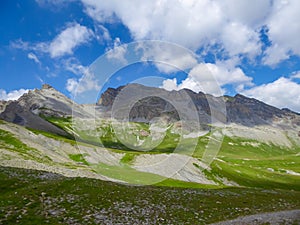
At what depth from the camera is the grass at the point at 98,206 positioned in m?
22.3

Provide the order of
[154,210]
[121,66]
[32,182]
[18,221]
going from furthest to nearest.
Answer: [32,182] → [121,66] → [154,210] → [18,221]

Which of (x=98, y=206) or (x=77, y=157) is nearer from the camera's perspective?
(x=98, y=206)

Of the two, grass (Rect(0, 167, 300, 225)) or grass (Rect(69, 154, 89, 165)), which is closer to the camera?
grass (Rect(0, 167, 300, 225))

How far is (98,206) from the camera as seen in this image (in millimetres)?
26250

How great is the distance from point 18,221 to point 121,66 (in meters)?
17.6

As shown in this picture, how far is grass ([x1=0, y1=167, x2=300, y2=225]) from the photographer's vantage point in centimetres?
2233

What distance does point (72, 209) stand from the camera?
24.5 metres

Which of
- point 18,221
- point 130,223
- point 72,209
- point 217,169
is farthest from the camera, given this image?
point 217,169

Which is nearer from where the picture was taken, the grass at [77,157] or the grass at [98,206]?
the grass at [98,206]

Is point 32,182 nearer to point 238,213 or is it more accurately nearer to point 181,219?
point 181,219

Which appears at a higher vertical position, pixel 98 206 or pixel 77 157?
pixel 77 157

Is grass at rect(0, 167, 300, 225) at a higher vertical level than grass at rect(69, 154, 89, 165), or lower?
lower

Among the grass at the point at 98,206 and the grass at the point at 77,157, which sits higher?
the grass at the point at 77,157

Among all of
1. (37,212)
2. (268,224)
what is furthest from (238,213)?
(37,212)
